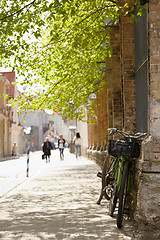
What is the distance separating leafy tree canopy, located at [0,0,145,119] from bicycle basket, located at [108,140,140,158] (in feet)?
7.95

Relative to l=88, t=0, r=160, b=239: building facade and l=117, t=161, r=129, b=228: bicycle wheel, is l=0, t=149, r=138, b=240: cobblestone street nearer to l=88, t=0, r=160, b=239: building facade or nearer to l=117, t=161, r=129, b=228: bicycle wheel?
l=117, t=161, r=129, b=228: bicycle wheel

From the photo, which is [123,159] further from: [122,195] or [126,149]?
[122,195]

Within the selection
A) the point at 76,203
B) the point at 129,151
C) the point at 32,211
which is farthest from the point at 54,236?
the point at 76,203

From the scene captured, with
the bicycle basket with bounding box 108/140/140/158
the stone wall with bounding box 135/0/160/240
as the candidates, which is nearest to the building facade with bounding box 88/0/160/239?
the stone wall with bounding box 135/0/160/240

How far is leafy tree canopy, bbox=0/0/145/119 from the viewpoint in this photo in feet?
29.2

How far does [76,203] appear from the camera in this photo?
352 inches

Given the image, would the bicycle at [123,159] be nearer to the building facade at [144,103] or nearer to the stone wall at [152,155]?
the building facade at [144,103]

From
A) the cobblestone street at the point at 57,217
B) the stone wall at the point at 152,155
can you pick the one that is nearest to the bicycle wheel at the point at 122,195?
the cobblestone street at the point at 57,217

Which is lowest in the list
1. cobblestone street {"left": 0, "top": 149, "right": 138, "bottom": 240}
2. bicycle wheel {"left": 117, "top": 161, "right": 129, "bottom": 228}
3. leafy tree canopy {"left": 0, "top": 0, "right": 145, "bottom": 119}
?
cobblestone street {"left": 0, "top": 149, "right": 138, "bottom": 240}

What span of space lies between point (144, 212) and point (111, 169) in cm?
242

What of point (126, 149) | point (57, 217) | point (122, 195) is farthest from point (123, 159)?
point (57, 217)

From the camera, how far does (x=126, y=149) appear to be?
6.61 metres

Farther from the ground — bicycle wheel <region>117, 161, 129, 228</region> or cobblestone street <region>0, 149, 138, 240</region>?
bicycle wheel <region>117, 161, 129, 228</region>

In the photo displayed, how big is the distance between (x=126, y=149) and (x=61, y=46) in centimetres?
759
